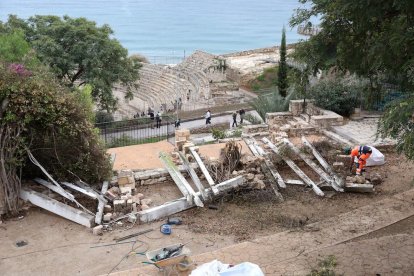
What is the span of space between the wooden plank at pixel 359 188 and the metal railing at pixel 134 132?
779 centimetres

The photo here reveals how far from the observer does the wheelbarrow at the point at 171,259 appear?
24.8 ft

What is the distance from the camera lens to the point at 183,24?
445 ft

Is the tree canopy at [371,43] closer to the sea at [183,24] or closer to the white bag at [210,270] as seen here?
the white bag at [210,270]

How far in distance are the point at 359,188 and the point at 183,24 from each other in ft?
424

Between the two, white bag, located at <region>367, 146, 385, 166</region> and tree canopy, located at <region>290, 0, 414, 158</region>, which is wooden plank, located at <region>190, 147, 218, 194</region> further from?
white bag, located at <region>367, 146, 385, 166</region>

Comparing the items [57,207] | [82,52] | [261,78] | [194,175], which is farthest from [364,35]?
[261,78]

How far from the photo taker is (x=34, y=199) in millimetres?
10672

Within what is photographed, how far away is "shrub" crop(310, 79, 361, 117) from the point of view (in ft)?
57.7

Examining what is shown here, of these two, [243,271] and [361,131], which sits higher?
[361,131]

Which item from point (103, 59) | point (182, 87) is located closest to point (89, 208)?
→ point (103, 59)

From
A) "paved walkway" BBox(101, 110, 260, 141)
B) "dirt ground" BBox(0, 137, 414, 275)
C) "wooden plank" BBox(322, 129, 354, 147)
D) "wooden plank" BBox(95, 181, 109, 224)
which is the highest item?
"wooden plank" BBox(322, 129, 354, 147)

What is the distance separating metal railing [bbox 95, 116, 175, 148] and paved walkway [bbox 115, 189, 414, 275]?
29.2 feet

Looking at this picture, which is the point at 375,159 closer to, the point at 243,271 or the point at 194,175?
the point at 194,175

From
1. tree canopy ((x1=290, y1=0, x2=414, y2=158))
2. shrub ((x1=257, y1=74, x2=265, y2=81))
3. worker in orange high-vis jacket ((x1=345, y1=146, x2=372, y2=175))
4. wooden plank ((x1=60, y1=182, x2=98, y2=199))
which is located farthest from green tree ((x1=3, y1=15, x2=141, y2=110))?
tree canopy ((x1=290, y1=0, x2=414, y2=158))
